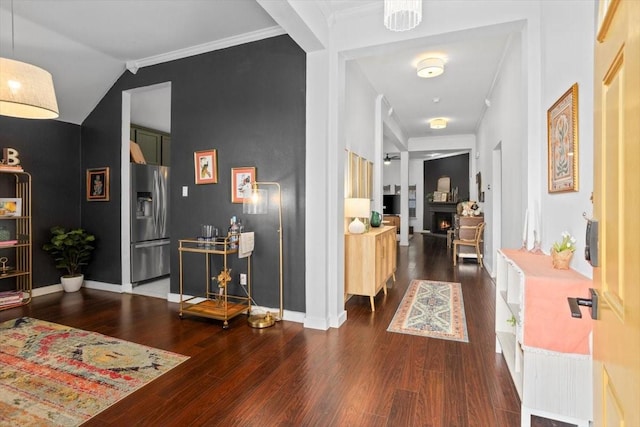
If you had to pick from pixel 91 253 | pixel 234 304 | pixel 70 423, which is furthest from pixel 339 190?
pixel 91 253

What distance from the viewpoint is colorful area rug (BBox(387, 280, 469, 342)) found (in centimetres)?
324

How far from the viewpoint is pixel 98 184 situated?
16.1 ft

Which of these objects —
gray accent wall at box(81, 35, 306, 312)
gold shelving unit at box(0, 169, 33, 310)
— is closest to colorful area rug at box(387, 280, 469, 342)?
gray accent wall at box(81, 35, 306, 312)

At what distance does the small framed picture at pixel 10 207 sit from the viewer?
4.12 meters

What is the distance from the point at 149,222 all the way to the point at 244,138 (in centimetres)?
232

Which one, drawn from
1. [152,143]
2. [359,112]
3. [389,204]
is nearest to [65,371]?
[359,112]

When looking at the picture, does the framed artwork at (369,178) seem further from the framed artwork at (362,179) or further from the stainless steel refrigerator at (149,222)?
the stainless steel refrigerator at (149,222)

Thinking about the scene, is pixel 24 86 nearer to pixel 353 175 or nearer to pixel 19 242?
pixel 19 242

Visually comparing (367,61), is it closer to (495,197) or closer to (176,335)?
(495,197)

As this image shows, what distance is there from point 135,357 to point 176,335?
1.61ft

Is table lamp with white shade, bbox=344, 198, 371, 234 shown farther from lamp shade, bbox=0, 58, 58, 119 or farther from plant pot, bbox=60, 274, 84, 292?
plant pot, bbox=60, 274, 84, 292

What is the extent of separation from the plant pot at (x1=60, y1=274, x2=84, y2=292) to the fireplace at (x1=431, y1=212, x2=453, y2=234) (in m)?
10.7

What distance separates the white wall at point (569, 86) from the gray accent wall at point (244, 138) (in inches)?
84.4

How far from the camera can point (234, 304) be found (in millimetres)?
3736
